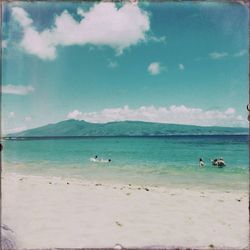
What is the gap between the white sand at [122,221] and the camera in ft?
15.2

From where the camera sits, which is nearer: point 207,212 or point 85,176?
point 207,212

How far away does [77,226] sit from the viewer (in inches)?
202

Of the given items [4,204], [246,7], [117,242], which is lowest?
[117,242]

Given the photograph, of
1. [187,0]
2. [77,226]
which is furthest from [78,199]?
[187,0]

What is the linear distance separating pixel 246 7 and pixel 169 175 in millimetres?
9567

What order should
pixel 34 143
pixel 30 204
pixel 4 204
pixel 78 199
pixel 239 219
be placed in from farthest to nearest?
pixel 34 143 → pixel 78 199 → pixel 30 204 → pixel 239 219 → pixel 4 204

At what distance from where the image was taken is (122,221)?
213 inches

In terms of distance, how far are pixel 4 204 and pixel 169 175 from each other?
8553mm

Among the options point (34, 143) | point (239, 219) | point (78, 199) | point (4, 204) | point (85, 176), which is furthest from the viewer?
point (34, 143)

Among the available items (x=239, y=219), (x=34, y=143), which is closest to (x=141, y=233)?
(x=239, y=219)

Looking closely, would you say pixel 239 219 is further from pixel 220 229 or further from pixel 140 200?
pixel 140 200

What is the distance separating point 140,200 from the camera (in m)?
7.09

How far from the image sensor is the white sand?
182 inches

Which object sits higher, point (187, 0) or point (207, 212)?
point (187, 0)
